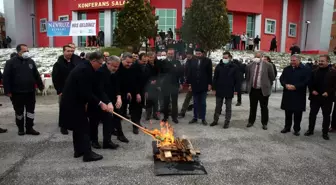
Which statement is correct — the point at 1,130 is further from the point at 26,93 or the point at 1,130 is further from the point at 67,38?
the point at 67,38

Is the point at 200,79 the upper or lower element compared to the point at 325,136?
upper

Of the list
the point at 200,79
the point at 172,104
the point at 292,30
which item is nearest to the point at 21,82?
the point at 172,104

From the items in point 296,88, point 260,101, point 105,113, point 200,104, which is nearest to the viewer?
point 105,113

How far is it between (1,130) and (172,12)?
19943mm

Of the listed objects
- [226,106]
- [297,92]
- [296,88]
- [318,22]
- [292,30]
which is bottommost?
[226,106]

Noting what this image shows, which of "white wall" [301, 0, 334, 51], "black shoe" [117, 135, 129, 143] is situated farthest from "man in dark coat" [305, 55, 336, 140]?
"white wall" [301, 0, 334, 51]

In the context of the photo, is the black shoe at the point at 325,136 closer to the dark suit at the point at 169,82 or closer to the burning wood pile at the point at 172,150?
the burning wood pile at the point at 172,150

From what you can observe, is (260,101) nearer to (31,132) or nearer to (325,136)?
(325,136)

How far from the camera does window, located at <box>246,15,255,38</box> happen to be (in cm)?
2739

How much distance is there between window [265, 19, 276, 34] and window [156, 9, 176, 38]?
Answer: 10703 millimetres

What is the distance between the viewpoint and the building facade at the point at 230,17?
2478 cm

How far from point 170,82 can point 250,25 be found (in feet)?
74.0

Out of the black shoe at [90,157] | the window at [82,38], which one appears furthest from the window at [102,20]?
the black shoe at [90,157]

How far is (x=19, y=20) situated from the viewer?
105ft
